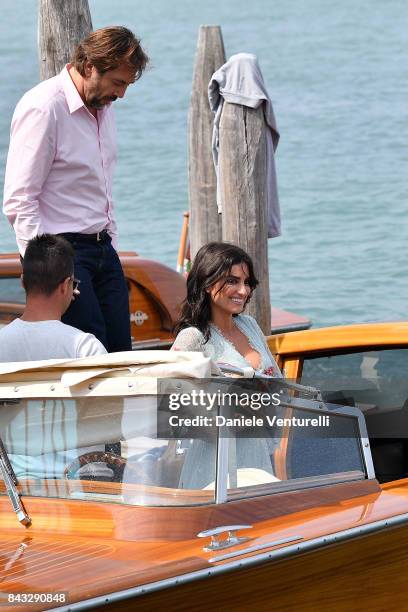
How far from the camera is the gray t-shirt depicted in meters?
3.96

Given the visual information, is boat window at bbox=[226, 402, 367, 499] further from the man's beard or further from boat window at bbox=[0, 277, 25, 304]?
boat window at bbox=[0, 277, 25, 304]

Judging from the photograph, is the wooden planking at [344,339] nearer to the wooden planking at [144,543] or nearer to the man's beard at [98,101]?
the wooden planking at [144,543]

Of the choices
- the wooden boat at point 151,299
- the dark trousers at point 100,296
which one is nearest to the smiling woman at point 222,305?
the dark trousers at point 100,296

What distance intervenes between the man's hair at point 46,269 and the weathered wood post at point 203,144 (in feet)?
9.66

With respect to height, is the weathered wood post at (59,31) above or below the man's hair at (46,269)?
above

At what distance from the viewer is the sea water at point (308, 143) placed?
50.8 ft

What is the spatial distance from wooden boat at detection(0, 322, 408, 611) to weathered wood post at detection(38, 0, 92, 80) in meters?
2.50

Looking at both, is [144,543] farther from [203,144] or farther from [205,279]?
[203,144]

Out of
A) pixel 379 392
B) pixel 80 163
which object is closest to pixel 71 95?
pixel 80 163

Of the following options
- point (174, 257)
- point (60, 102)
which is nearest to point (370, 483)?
point (60, 102)

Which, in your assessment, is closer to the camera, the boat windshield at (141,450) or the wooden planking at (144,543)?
the wooden planking at (144,543)

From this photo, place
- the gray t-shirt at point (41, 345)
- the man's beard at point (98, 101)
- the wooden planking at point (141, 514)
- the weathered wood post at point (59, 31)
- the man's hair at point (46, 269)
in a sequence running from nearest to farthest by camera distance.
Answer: the wooden planking at point (141, 514)
the gray t-shirt at point (41, 345)
the man's hair at point (46, 269)
the man's beard at point (98, 101)
the weathered wood post at point (59, 31)

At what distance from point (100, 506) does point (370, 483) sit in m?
0.87

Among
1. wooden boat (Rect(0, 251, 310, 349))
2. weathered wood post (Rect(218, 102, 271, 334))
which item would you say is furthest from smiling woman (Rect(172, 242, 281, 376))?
wooden boat (Rect(0, 251, 310, 349))
